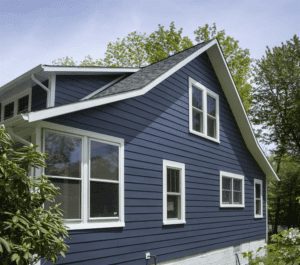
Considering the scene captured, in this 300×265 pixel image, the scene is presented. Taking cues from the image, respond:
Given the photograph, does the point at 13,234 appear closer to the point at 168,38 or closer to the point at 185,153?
the point at 185,153

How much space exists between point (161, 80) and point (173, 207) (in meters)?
3.39

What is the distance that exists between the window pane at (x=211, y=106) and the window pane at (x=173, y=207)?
11.8 feet

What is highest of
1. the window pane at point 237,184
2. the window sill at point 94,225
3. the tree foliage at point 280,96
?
the tree foliage at point 280,96

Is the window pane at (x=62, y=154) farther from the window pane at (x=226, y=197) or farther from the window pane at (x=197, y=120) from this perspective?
the window pane at (x=226, y=197)

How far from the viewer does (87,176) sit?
8.40 metres

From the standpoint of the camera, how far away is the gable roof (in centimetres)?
787

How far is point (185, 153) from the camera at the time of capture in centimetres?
1209

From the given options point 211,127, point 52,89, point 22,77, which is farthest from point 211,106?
point 22,77

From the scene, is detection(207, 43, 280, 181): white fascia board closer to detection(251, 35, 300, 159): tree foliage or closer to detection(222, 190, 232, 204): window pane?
detection(222, 190, 232, 204): window pane

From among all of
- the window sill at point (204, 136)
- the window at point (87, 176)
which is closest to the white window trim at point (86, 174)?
the window at point (87, 176)

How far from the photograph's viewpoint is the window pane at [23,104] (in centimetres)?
1027

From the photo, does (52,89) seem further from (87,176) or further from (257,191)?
(257,191)

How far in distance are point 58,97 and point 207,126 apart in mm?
5661

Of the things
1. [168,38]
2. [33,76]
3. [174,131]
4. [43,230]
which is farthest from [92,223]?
[168,38]
